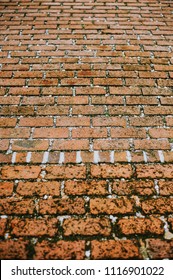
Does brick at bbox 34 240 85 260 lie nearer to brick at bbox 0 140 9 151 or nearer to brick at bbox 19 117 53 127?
brick at bbox 0 140 9 151

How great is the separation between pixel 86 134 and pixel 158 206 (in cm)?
50

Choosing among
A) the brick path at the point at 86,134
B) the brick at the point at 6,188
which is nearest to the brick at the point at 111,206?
the brick path at the point at 86,134

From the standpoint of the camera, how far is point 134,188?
1031 mm

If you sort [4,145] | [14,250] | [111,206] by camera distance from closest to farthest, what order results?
[14,250] < [111,206] < [4,145]

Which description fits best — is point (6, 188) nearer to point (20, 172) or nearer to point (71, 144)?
point (20, 172)

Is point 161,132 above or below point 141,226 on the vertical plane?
above

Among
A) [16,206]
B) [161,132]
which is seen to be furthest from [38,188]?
[161,132]

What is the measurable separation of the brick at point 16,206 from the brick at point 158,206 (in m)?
0.50

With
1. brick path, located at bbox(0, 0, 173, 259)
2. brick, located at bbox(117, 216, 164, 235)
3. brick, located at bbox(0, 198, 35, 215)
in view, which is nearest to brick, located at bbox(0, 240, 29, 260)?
brick path, located at bbox(0, 0, 173, 259)

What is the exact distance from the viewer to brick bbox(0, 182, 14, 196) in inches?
40.0

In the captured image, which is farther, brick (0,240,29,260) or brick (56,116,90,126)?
brick (56,116,90,126)

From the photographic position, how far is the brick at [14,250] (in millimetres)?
872

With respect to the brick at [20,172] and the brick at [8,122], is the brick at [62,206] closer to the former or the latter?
the brick at [20,172]

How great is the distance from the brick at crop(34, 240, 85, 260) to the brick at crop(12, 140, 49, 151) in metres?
0.45
